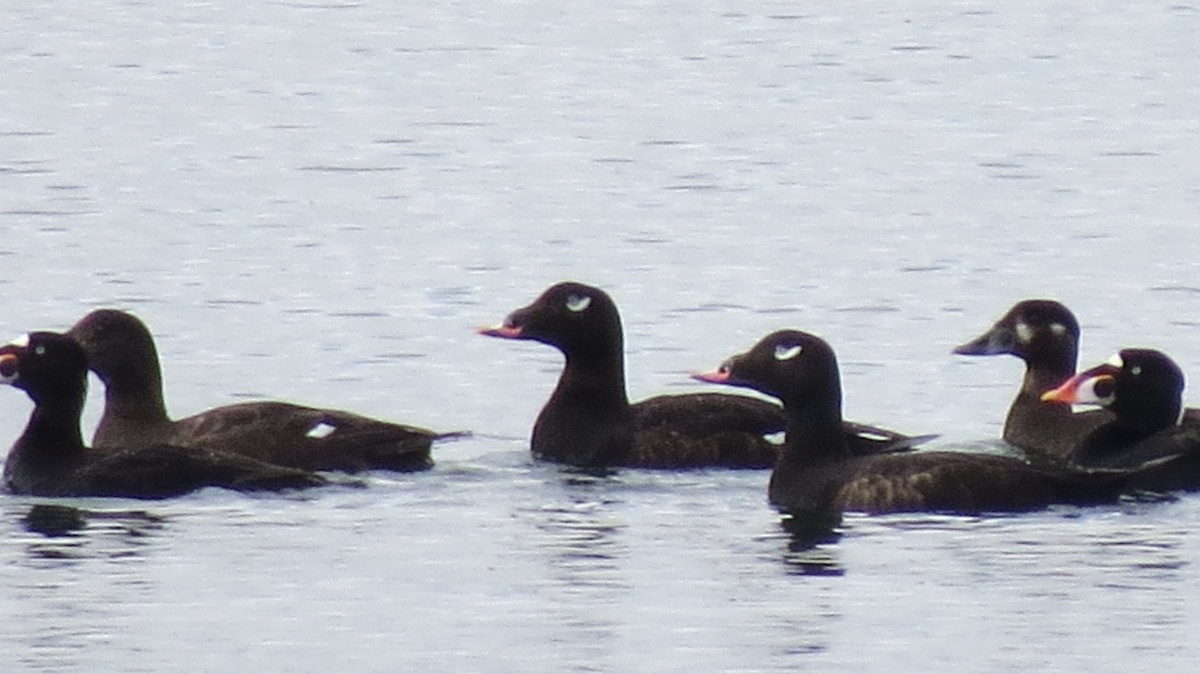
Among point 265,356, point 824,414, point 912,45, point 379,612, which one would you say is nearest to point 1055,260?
point 265,356

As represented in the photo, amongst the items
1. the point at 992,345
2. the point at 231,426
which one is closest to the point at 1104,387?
the point at 992,345

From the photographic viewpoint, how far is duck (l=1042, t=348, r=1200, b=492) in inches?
648

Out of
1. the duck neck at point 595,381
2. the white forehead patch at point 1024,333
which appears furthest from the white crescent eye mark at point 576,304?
the white forehead patch at point 1024,333

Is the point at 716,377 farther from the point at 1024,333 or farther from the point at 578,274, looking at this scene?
the point at 578,274

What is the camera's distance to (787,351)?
16.3 metres

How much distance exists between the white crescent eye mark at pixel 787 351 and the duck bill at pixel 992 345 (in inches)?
93.5

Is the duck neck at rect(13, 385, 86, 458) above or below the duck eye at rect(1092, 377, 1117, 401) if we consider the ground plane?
below

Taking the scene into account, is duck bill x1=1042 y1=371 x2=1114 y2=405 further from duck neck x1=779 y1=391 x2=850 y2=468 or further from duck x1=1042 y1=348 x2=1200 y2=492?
duck neck x1=779 y1=391 x2=850 y2=468

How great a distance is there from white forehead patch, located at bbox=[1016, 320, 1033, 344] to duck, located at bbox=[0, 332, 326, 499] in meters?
3.80

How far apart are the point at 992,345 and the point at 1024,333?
0.59 ft

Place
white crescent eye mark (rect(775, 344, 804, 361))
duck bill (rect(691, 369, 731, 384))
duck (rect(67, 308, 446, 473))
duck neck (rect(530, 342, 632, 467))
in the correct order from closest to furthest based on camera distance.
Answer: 1. white crescent eye mark (rect(775, 344, 804, 361))
2. duck bill (rect(691, 369, 731, 384))
3. duck (rect(67, 308, 446, 473))
4. duck neck (rect(530, 342, 632, 467))

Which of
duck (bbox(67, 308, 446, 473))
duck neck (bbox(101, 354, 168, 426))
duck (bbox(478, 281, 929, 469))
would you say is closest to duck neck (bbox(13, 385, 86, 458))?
duck (bbox(67, 308, 446, 473))

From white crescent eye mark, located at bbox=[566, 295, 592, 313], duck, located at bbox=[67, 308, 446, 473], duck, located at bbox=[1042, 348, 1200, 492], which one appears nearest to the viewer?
duck, located at bbox=[1042, 348, 1200, 492]

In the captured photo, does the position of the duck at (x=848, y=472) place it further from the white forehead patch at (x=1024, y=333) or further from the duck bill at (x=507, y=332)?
the white forehead patch at (x=1024, y=333)
